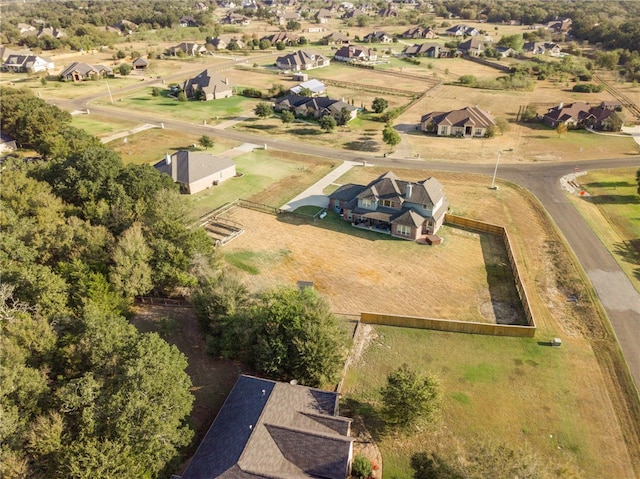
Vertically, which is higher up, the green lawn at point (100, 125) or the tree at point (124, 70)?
the tree at point (124, 70)

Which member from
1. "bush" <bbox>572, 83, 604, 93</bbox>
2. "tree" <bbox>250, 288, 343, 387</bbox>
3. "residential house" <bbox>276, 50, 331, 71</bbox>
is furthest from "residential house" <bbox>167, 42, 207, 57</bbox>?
"tree" <bbox>250, 288, 343, 387</bbox>

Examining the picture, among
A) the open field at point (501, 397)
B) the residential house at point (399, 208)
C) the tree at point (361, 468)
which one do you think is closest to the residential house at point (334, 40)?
the residential house at point (399, 208)

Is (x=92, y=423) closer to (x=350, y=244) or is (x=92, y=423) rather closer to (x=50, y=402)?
(x=50, y=402)

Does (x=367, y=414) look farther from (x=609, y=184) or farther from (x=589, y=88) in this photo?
(x=589, y=88)

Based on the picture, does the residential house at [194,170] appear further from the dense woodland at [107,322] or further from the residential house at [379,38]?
the residential house at [379,38]

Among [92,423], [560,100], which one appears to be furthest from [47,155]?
[560,100]

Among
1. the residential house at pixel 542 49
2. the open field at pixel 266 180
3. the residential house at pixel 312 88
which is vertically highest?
the residential house at pixel 542 49

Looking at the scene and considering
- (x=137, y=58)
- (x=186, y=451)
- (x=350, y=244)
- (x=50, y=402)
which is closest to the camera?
(x=50, y=402)
